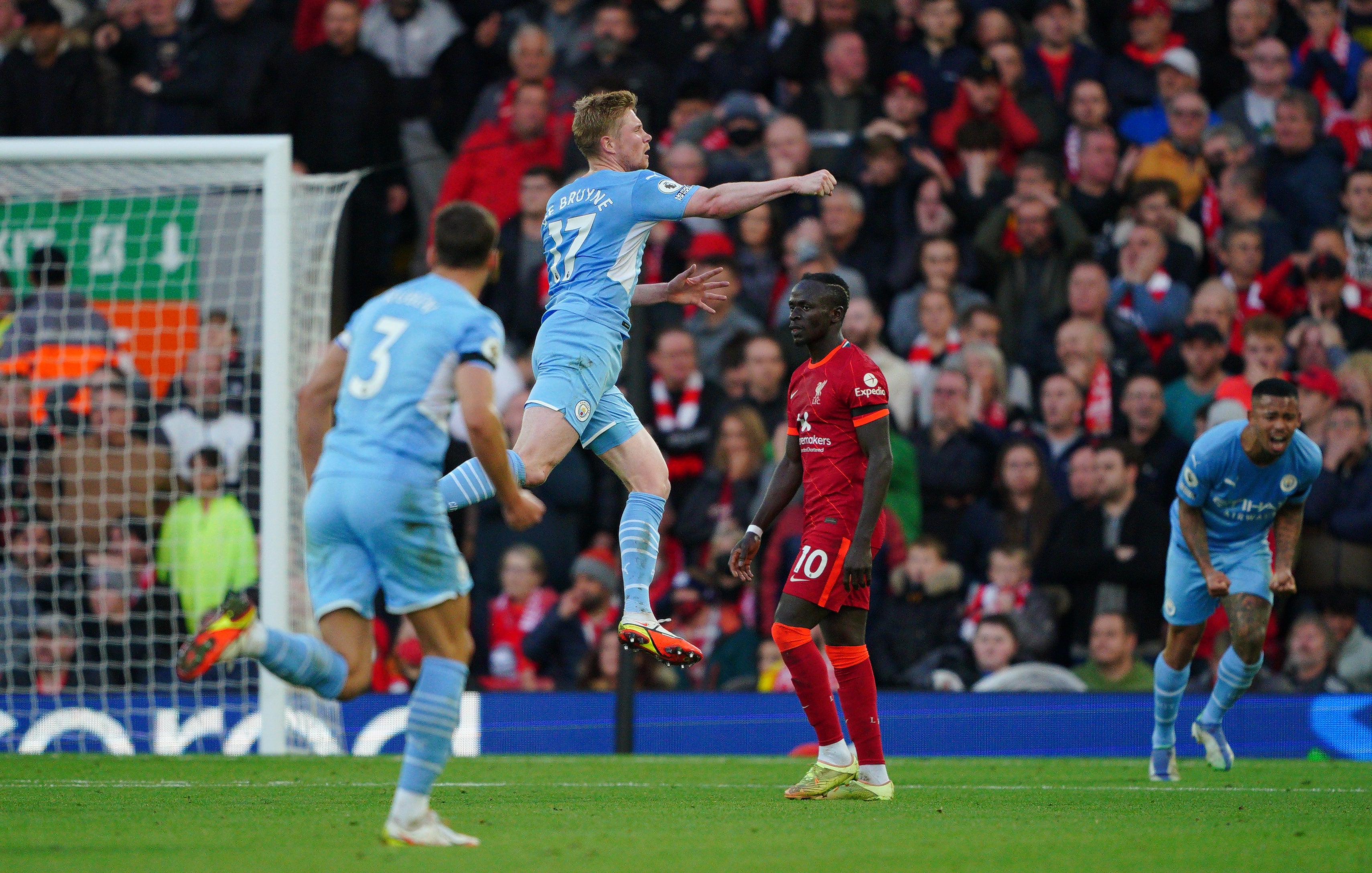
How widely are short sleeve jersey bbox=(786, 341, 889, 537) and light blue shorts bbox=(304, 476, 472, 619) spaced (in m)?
2.73

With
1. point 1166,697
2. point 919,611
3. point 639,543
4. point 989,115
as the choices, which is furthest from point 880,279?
point 639,543

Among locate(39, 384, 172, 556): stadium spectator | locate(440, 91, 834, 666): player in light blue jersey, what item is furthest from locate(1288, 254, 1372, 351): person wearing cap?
locate(39, 384, 172, 556): stadium spectator

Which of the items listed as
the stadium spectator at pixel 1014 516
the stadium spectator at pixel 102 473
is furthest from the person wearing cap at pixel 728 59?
the stadium spectator at pixel 102 473

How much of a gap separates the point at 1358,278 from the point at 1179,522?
492cm

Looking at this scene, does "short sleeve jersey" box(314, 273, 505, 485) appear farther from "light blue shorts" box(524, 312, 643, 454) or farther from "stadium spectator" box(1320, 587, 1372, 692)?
"stadium spectator" box(1320, 587, 1372, 692)

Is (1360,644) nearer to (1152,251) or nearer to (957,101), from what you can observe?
(1152,251)

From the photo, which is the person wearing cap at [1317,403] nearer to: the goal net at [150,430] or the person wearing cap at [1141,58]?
the person wearing cap at [1141,58]

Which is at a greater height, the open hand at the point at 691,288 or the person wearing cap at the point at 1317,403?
the open hand at the point at 691,288

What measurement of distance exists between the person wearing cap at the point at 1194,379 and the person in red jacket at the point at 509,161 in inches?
213

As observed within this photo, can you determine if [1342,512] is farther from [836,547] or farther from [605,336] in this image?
[605,336]

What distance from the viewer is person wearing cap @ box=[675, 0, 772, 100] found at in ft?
50.1

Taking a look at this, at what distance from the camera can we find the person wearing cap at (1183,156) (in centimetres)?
1446

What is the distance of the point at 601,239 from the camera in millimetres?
8195

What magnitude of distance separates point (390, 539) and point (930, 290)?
347 inches
